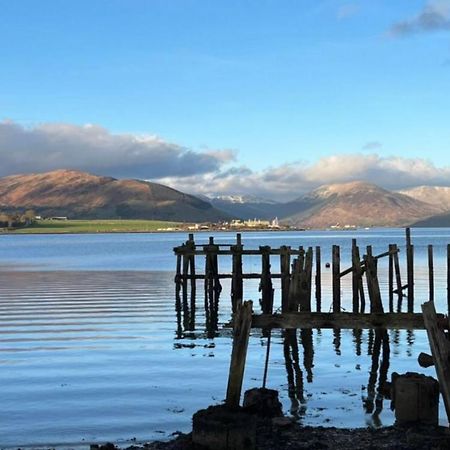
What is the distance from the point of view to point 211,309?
1302 inches

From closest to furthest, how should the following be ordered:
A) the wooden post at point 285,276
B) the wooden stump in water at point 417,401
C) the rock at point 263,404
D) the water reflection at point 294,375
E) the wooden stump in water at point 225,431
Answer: the wooden stump in water at point 225,431
the wooden stump in water at point 417,401
the rock at point 263,404
the water reflection at point 294,375
the wooden post at point 285,276

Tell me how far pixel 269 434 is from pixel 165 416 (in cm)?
304

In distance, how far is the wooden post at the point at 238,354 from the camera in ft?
36.0

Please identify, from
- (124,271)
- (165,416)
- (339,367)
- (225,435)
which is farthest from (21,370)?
(124,271)

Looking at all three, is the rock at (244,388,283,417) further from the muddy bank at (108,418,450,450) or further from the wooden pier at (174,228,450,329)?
the wooden pier at (174,228,450,329)

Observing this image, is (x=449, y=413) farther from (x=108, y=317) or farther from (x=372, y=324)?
(x=108, y=317)

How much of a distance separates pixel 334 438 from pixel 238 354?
204 cm

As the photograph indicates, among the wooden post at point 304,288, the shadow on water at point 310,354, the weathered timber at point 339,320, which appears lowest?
the shadow on water at point 310,354

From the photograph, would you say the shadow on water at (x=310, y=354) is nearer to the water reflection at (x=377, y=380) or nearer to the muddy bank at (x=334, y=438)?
the water reflection at (x=377, y=380)

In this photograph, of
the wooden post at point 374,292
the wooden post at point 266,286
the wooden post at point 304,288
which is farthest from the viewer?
the wooden post at point 266,286

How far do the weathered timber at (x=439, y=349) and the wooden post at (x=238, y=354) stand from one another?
260cm

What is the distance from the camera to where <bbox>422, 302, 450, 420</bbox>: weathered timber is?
10.6m

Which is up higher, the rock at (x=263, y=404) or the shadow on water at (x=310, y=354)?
the rock at (x=263, y=404)

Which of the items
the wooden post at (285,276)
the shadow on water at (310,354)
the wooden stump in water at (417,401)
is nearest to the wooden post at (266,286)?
the shadow on water at (310,354)
